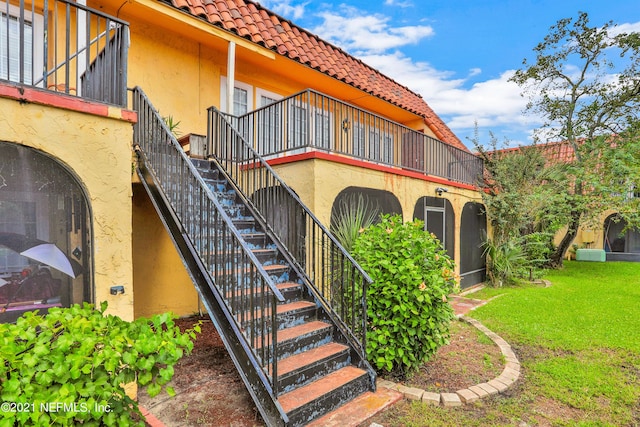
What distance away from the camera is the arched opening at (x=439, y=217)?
A: 8.23 m

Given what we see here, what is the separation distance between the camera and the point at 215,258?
3596 mm

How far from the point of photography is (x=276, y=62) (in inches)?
300

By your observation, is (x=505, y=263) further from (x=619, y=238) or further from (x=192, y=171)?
(x=619, y=238)

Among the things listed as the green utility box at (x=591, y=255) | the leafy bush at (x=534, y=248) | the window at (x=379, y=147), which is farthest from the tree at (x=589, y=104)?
the window at (x=379, y=147)

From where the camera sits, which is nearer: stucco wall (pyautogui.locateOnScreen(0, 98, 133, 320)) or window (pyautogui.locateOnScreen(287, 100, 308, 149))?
stucco wall (pyautogui.locateOnScreen(0, 98, 133, 320))

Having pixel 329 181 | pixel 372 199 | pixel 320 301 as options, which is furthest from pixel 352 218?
pixel 320 301

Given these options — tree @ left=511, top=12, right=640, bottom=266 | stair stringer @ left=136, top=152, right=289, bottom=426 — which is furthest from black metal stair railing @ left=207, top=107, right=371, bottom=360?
tree @ left=511, top=12, right=640, bottom=266

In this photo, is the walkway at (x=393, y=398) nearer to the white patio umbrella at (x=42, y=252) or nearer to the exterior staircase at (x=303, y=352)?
the exterior staircase at (x=303, y=352)

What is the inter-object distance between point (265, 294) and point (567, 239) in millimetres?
12927

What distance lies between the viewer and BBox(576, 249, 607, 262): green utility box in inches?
627

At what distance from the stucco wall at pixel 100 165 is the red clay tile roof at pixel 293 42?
133 inches

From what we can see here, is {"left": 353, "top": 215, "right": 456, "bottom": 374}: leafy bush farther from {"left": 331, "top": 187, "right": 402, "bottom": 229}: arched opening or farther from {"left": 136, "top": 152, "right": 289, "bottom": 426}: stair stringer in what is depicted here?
{"left": 331, "top": 187, "right": 402, "bottom": 229}: arched opening

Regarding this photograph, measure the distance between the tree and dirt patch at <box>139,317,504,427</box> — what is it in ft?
28.4

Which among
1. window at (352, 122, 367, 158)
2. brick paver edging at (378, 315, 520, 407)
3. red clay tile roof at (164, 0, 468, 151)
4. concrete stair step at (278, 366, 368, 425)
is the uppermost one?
red clay tile roof at (164, 0, 468, 151)
